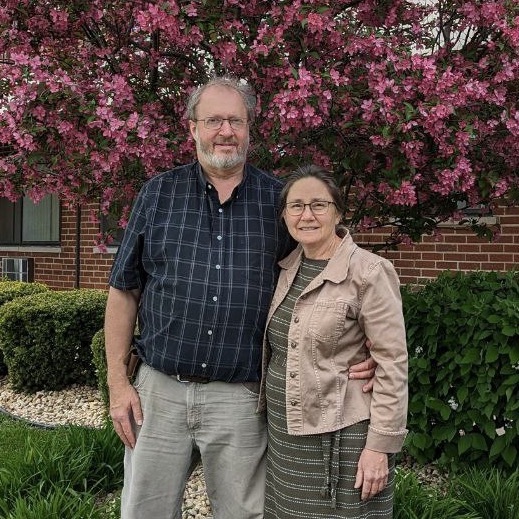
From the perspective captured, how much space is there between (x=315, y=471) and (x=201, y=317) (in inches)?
25.4

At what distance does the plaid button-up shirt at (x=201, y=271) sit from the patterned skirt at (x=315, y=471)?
19 centimetres

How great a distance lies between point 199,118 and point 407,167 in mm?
1294

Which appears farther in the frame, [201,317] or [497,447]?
[497,447]

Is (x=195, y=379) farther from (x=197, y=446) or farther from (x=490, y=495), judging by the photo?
(x=490, y=495)

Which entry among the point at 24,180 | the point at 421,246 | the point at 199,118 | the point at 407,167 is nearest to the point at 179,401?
the point at 199,118

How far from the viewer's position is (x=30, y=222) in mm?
11766

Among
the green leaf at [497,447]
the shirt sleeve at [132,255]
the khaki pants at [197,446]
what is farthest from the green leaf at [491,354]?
the shirt sleeve at [132,255]

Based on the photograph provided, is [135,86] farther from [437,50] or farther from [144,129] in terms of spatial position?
[437,50]

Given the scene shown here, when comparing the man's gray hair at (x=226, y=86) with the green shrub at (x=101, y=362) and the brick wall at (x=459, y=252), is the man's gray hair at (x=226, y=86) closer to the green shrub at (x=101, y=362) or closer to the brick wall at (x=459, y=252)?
the green shrub at (x=101, y=362)

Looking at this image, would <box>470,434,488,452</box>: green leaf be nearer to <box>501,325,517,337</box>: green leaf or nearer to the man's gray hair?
<box>501,325,517,337</box>: green leaf

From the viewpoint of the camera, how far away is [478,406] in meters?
3.92

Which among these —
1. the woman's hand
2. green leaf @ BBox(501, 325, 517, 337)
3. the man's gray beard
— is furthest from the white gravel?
the woman's hand

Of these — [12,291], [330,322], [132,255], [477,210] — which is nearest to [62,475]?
[132,255]

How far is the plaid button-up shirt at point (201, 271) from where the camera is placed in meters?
2.56
